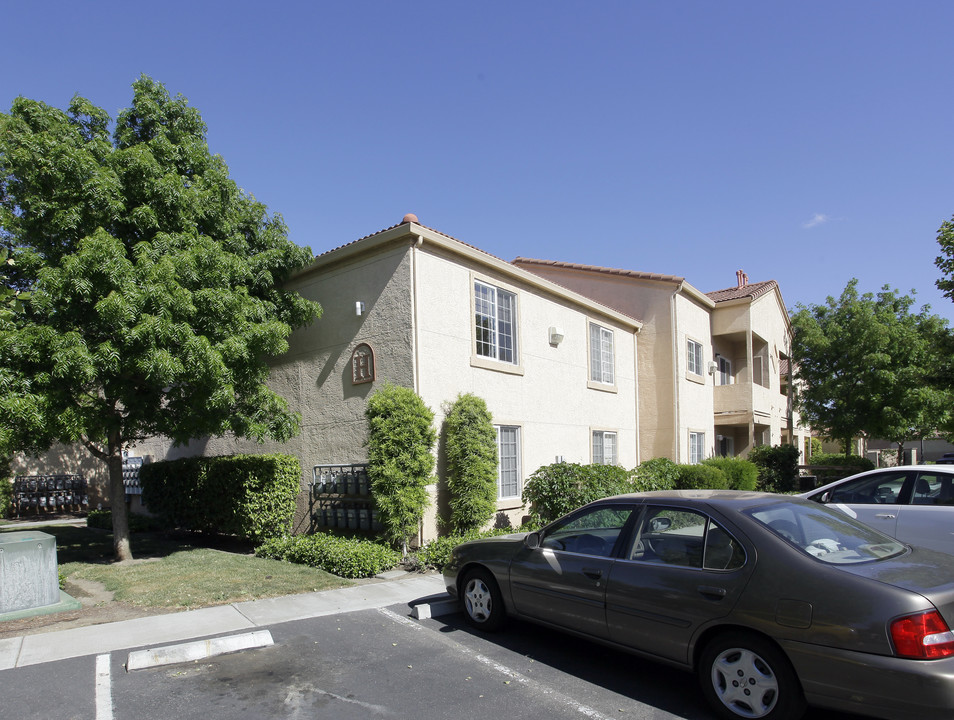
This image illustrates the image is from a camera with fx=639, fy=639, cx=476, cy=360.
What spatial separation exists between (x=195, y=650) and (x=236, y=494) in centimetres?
603

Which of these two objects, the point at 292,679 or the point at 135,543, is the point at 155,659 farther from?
the point at 135,543

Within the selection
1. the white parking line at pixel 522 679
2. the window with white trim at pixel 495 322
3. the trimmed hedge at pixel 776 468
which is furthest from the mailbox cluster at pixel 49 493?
the trimmed hedge at pixel 776 468

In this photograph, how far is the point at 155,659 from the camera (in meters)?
5.31

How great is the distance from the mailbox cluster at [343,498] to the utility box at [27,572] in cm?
429

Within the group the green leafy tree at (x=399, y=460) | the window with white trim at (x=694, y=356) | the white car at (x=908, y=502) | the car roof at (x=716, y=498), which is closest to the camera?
the car roof at (x=716, y=498)

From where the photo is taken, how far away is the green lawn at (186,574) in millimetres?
7566

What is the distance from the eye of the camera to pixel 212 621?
21.3ft

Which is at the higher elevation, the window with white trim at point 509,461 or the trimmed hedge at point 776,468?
the window with white trim at point 509,461

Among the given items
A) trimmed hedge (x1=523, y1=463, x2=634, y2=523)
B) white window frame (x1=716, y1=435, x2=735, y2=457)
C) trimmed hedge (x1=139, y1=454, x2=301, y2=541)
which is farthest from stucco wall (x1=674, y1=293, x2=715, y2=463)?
trimmed hedge (x1=139, y1=454, x2=301, y2=541)

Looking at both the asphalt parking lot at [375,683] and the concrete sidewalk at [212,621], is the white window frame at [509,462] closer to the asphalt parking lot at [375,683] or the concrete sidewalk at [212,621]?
the concrete sidewalk at [212,621]

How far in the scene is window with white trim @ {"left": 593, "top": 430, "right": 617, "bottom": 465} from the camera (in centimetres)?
1534

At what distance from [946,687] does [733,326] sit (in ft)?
59.1

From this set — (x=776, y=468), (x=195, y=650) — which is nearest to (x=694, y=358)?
(x=776, y=468)

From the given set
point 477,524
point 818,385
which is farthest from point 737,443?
point 477,524
